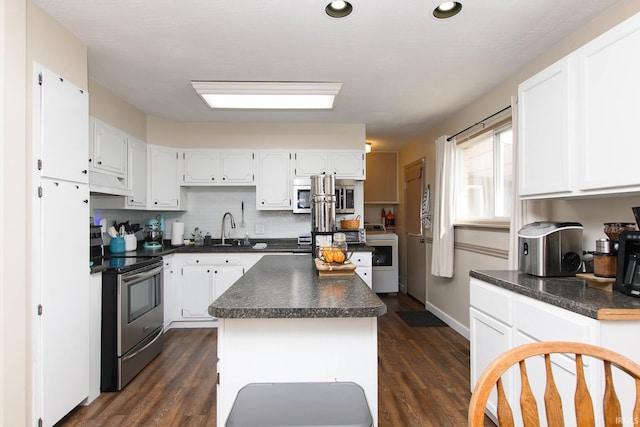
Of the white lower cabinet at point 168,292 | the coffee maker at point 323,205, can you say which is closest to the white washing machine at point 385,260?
the coffee maker at point 323,205

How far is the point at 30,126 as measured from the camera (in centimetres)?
181

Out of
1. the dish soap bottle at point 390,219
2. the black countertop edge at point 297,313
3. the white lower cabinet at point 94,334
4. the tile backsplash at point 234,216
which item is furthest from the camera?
the dish soap bottle at point 390,219

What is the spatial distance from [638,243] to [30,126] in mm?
3064

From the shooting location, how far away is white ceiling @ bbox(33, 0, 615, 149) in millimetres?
1918

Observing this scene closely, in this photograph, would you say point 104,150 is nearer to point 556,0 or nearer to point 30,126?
point 30,126

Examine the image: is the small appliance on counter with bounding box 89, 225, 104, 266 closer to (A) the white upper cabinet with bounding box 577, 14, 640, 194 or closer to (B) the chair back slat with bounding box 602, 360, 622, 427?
(B) the chair back slat with bounding box 602, 360, 622, 427

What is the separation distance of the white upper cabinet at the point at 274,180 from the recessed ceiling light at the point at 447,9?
2545mm

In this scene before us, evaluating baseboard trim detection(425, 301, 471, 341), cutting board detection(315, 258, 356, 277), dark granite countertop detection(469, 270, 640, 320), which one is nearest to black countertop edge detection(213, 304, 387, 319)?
cutting board detection(315, 258, 356, 277)

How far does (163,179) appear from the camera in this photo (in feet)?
13.1

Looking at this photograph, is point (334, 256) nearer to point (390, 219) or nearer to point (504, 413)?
point (504, 413)

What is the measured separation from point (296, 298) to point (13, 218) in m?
1.49

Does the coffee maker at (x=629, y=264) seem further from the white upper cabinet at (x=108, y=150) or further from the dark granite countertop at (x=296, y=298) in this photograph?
the white upper cabinet at (x=108, y=150)

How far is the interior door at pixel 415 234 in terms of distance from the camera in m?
4.93

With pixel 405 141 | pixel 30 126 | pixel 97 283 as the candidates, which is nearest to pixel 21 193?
pixel 30 126
